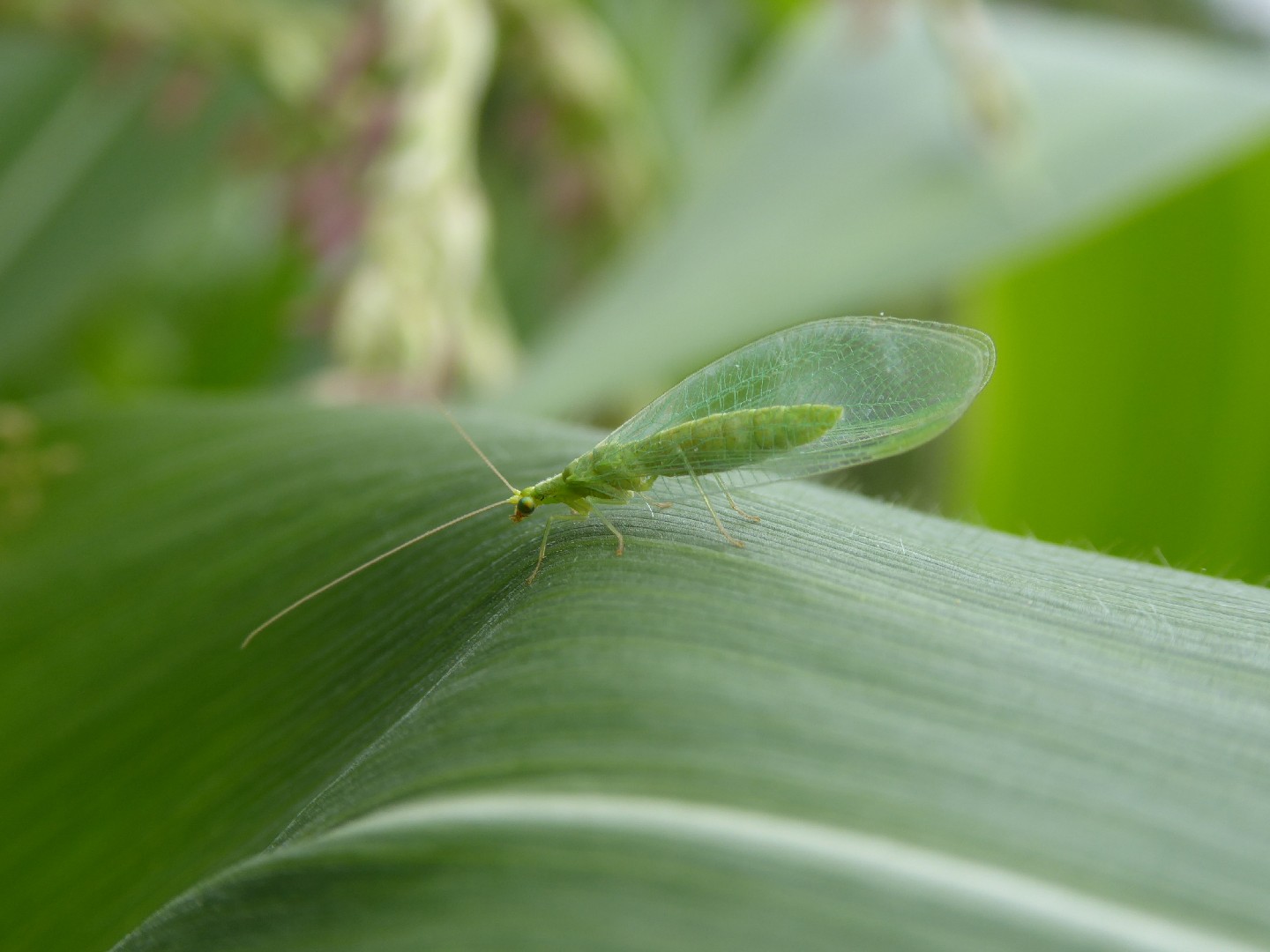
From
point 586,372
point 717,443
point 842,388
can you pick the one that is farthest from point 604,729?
point 586,372

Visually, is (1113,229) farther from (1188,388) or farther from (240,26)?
(240,26)

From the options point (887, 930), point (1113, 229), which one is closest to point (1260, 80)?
point (1113, 229)

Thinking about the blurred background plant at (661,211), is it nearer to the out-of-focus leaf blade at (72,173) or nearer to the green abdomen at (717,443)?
the out-of-focus leaf blade at (72,173)

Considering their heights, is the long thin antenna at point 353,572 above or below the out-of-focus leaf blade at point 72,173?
below

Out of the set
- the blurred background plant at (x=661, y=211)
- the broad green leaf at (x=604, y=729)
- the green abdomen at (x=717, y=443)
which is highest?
the blurred background plant at (x=661, y=211)

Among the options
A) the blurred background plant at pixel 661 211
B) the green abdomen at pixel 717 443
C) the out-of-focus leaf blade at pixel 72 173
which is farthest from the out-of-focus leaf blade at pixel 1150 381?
the out-of-focus leaf blade at pixel 72 173
